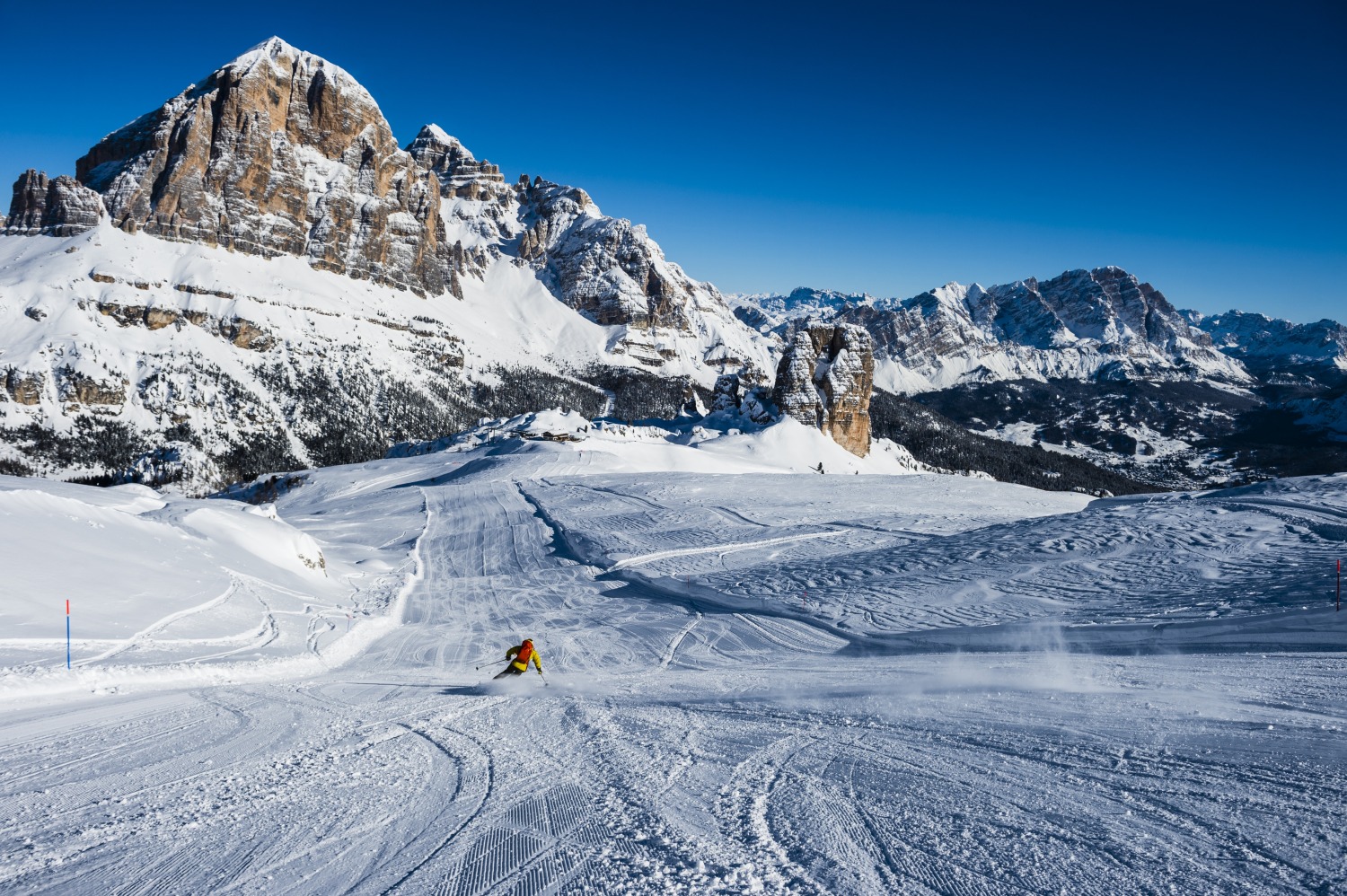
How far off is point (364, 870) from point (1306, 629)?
12981 mm

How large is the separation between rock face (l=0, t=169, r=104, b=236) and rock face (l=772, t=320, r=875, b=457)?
7734 inches

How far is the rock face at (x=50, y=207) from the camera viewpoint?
18788 cm

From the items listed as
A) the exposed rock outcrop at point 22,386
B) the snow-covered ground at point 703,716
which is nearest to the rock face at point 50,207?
the exposed rock outcrop at point 22,386

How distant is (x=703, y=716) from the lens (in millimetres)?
9062

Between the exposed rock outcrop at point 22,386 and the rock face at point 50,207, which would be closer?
the exposed rock outcrop at point 22,386

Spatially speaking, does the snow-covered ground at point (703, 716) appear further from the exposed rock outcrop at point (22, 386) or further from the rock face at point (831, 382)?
the exposed rock outcrop at point (22, 386)

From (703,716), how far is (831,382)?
92424 mm

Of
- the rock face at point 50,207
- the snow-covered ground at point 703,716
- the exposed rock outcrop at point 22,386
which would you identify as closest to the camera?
the snow-covered ground at point 703,716

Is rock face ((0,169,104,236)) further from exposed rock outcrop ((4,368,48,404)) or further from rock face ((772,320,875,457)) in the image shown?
rock face ((772,320,875,457))

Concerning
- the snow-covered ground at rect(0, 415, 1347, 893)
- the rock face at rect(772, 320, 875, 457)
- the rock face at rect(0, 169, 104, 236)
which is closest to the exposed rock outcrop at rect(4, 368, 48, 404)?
the rock face at rect(0, 169, 104, 236)

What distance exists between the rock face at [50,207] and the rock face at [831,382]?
645 feet

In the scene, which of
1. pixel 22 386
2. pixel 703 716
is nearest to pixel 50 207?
pixel 22 386

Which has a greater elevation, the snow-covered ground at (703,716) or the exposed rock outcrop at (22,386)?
the exposed rock outcrop at (22,386)

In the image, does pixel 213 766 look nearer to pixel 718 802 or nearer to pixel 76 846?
pixel 76 846
